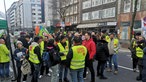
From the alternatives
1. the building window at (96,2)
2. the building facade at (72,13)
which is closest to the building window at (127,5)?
the building window at (96,2)

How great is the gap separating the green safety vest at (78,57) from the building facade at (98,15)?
101ft

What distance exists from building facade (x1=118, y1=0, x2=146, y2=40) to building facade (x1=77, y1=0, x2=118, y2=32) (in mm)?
1670

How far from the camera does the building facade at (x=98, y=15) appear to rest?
36.7 meters

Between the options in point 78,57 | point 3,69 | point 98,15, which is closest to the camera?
point 78,57

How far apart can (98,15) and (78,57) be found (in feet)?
123

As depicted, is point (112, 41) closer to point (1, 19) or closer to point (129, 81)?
point (129, 81)

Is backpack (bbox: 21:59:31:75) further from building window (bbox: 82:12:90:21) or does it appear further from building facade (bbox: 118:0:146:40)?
building window (bbox: 82:12:90:21)

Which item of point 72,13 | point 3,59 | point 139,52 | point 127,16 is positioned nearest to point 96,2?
point 127,16

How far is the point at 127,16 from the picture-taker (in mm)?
32625

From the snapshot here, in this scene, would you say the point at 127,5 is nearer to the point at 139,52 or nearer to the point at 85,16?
the point at 85,16

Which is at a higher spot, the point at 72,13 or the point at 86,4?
the point at 86,4

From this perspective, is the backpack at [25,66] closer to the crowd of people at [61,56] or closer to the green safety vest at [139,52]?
the crowd of people at [61,56]

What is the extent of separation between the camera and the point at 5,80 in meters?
7.80

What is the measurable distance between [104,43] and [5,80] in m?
4.07
